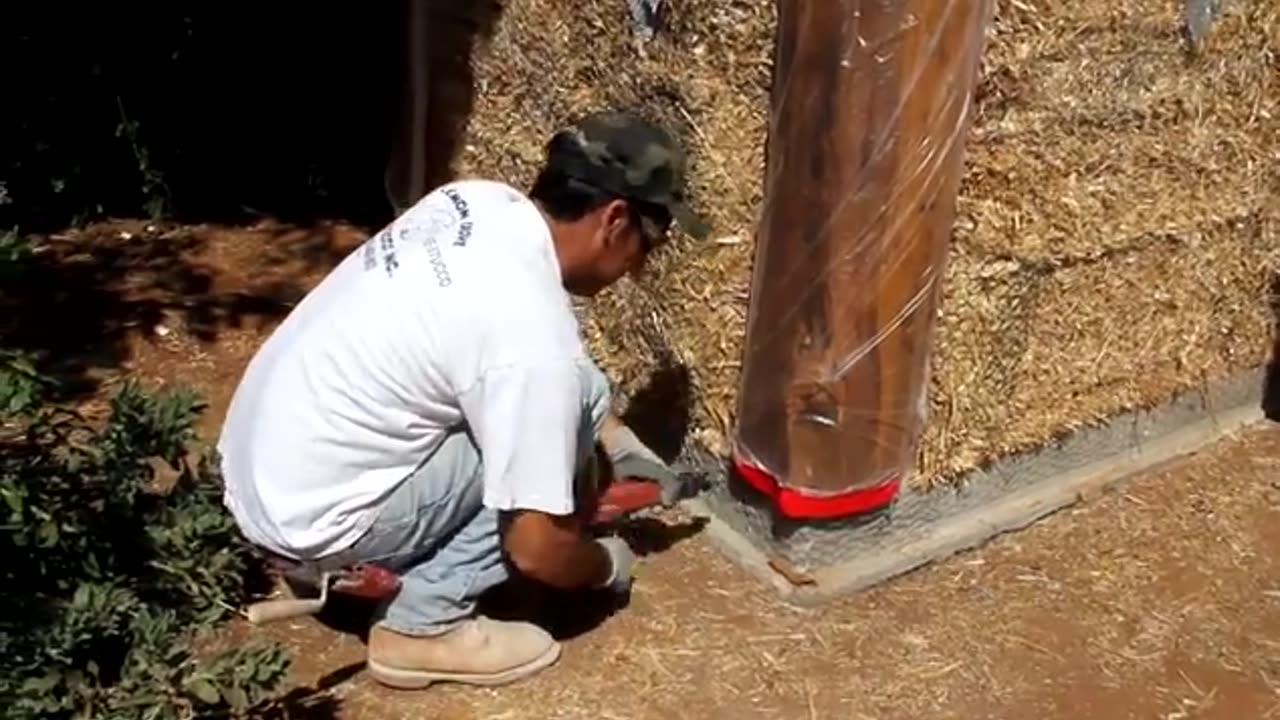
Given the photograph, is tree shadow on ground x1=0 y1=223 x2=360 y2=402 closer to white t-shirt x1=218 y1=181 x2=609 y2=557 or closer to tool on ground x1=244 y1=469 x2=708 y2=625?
tool on ground x1=244 y1=469 x2=708 y2=625

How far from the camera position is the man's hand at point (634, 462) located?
4387 millimetres

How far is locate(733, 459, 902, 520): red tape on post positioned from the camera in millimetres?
4438

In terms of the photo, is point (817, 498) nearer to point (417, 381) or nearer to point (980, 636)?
point (980, 636)

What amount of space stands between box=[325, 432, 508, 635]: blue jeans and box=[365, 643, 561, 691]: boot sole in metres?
0.09

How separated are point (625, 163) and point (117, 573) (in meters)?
1.38

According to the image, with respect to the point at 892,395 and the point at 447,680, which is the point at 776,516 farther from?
the point at 447,680

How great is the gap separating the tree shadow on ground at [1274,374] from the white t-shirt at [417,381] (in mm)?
2366

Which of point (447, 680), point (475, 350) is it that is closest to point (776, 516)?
point (447, 680)

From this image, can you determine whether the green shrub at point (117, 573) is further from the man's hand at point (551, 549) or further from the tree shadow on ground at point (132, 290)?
the tree shadow on ground at point (132, 290)

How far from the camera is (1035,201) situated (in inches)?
177

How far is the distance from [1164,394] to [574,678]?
6.39ft

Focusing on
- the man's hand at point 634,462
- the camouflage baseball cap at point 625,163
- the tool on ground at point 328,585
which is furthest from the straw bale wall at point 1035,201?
the tool on ground at point 328,585

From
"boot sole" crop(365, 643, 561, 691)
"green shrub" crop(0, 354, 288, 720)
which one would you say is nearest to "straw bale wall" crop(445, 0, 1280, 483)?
"boot sole" crop(365, 643, 561, 691)

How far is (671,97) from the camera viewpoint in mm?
4531
